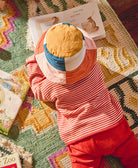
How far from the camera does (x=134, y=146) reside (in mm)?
770

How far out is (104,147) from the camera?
74cm

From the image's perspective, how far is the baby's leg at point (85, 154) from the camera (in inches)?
29.1

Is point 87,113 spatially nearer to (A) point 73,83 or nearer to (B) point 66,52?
(A) point 73,83

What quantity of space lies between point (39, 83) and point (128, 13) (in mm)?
618

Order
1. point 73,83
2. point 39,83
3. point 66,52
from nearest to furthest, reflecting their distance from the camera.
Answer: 1. point 66,52
2. point 73,83
3. point 39,83

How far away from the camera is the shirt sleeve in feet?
2.42

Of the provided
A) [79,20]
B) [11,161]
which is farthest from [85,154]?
[79,20]

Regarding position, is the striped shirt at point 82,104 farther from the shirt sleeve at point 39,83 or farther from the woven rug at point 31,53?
the woven rug at point 31,53

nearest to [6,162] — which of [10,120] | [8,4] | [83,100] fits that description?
[10,120]

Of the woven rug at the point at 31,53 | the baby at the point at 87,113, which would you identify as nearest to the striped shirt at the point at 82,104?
the baby at the point at 87,113

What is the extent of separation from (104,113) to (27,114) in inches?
13.7

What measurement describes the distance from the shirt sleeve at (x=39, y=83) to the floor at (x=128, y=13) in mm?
528

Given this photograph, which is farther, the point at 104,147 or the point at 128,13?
the point at 128,13

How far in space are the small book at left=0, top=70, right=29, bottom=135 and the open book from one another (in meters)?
0.24
